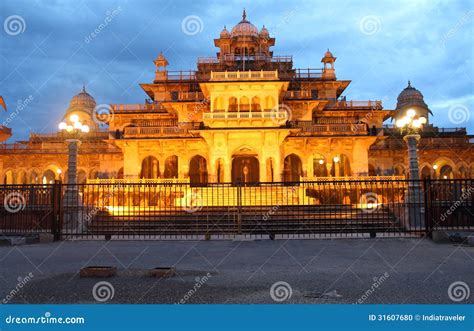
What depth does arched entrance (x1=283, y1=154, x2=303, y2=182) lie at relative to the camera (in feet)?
128

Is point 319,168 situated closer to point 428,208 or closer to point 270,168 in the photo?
point 270,168

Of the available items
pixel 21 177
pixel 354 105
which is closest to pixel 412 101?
pixel 354 105

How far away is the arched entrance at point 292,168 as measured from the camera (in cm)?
3912

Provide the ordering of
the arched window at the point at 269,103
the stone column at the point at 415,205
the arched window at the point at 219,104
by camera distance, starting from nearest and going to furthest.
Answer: the stone column at the point at 415,205, the arched window at the point at 269,103, the arched window at the point at 219,104

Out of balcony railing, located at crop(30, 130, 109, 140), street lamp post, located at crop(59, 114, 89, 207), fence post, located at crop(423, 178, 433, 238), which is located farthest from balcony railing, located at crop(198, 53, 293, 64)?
fence post, located at crop(423, 178, 433, 238)

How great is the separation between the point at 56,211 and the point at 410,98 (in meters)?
50.8

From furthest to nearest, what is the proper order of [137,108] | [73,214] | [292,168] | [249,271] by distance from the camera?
[137,108], [292,168], [73,214], [249,271]

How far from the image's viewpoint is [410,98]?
→ 55.6 m

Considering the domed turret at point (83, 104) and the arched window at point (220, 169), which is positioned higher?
the domed turret at point (83, 104)

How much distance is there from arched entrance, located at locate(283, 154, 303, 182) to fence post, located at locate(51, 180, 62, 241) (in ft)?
86.7

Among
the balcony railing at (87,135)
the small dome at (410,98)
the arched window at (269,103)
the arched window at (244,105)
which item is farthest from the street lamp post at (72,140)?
the small dome at (410,98)

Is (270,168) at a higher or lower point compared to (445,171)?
lower

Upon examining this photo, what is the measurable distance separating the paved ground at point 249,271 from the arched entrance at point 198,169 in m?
27.0

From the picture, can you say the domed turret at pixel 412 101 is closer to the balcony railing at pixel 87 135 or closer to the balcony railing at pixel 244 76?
the balcony railing at pixel 244 76
